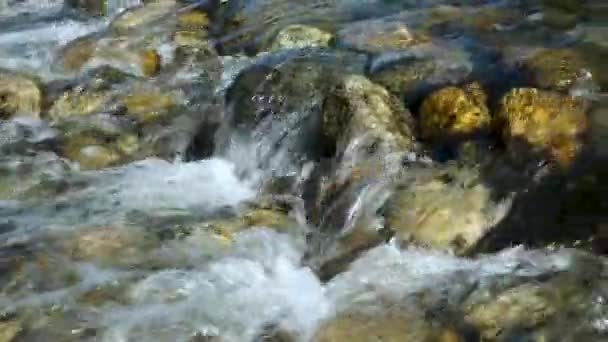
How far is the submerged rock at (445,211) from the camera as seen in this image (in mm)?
5320

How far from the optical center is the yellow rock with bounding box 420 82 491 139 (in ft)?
20.3

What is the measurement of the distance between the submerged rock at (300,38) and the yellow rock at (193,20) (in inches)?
80.6

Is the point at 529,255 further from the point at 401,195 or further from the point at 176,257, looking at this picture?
the point at 176,257

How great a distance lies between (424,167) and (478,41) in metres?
2.59

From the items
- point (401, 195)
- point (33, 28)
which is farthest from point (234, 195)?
point (33, 28)

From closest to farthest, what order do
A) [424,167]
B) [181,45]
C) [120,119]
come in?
[424,167] < [120,119] < [181,45]

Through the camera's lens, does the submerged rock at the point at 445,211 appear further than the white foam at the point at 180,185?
No

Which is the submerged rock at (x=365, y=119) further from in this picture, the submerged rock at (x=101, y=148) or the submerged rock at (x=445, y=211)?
the submerged rock at (x=101, y=148)

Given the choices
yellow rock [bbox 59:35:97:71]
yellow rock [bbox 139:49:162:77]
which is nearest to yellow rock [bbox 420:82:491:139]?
yellow rock [bbox 139:49:162:77]

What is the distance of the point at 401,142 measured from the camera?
6254 millimetres

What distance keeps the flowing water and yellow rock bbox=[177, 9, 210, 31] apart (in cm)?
189

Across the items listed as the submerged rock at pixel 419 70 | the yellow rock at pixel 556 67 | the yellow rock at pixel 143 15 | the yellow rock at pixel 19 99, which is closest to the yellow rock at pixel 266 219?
the submerged rock at pixel 419 70

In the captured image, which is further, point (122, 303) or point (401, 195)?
point (401, 195)

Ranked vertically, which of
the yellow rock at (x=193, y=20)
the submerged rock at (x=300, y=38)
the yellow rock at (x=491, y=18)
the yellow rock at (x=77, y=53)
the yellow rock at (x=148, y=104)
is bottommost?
the yellow rock at (x=148, y=104)
